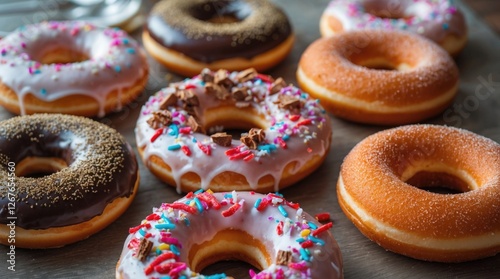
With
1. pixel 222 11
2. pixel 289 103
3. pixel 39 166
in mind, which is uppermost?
pixel 289 103

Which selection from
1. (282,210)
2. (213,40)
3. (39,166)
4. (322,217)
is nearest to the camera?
(282,210)

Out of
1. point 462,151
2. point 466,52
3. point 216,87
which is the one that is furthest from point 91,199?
point 466,52

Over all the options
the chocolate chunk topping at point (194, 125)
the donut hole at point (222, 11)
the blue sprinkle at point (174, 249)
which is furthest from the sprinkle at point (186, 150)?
the donut hole at point (222, 11)

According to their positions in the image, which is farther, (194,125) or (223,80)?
(223,80)

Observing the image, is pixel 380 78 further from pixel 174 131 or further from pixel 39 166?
pixel 39 166

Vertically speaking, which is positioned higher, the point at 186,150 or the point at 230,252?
the point at 186,150

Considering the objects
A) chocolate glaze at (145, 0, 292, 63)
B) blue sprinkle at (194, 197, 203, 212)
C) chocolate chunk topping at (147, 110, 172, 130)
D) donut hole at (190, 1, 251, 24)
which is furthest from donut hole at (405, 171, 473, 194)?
donut hole at (190, 1, 251, 24)

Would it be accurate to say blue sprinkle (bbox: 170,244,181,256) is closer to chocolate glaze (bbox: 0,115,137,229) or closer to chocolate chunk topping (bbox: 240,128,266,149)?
chocolate glaze (bbox: 0,115,137,229)

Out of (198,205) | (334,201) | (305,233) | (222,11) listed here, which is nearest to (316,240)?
(305,233)
